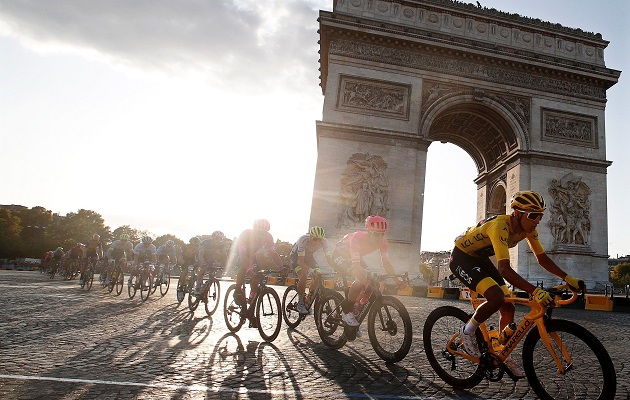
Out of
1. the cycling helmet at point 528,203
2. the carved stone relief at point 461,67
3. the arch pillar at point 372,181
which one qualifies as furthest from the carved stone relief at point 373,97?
the cycling helmet at point 528,203

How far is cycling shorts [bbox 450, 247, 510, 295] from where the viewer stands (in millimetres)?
3965

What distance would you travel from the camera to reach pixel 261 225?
23.4ft

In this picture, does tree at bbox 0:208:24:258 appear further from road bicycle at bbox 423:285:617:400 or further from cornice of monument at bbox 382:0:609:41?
road bicycle at bbox 423:285:617:400

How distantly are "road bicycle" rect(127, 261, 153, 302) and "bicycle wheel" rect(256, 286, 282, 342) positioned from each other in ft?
19.3

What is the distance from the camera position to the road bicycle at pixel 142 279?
11375 mm

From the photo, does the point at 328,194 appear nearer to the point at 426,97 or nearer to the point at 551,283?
the point at 426,97

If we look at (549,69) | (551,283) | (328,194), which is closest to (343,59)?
(328,194)

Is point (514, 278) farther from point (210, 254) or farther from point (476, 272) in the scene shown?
point (210, 254)

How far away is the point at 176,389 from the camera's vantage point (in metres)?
3.51

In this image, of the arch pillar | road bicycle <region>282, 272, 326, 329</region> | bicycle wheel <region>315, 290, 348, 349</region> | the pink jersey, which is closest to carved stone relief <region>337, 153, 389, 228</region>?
the arch pillar

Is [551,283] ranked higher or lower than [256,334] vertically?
higher

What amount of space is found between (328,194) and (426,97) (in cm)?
742

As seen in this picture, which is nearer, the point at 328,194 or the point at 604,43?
the point at 328,194

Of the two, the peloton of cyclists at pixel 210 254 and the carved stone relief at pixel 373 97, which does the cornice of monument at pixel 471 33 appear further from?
the peloton of cyclists at pixel 210 254
